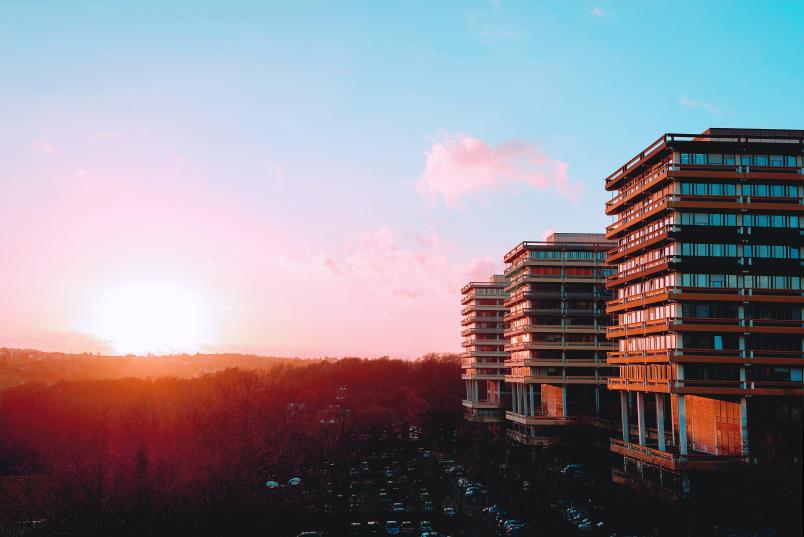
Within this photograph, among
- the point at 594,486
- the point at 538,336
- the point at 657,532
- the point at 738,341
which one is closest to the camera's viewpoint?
the point at 657,532

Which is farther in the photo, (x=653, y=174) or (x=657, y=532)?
(x=653, y=174)

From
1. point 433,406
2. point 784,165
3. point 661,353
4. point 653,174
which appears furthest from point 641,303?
point 433,406

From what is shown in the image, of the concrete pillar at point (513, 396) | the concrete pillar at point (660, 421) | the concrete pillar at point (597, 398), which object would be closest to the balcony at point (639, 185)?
the concrete pillar at point (660, 421)

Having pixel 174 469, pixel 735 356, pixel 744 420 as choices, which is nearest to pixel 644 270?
pixel 735 356

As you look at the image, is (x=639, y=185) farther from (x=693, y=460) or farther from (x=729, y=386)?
(x=693, y=460)

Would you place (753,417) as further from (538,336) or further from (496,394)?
(496,394)

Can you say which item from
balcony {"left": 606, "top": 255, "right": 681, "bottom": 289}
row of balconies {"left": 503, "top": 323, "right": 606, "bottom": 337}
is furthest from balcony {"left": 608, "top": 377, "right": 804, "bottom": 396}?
row of balconies {"left": 503, "top": 323, "right": 606, "bottom": 337}

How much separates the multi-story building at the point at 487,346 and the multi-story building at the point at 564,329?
31.1 m

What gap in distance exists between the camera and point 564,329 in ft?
357

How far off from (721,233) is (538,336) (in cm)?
4698

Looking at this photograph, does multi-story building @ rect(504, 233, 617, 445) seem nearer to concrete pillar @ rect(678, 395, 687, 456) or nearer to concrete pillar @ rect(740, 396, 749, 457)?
concrete pillar @ rect(678, 395, 687, 456)

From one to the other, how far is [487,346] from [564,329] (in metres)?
41.2

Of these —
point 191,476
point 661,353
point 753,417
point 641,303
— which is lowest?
point 191,476

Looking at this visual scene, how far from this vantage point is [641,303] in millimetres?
72812
